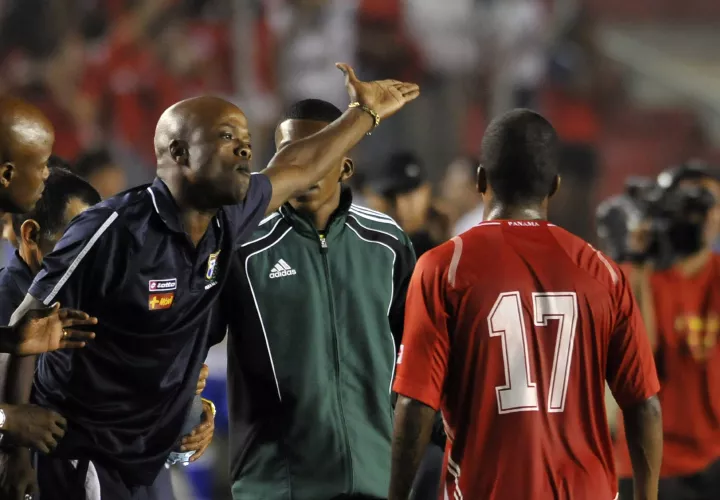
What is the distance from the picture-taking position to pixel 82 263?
3502mm

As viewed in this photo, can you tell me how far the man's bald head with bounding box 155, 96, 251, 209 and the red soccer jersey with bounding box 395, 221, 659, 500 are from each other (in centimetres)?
65

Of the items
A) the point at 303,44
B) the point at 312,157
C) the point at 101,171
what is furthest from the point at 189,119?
the point at 303,44

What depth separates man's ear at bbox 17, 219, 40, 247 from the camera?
13.8 feet

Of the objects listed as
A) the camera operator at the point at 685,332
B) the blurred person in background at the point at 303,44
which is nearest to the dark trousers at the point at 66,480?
the camera operator at the point at 685,332

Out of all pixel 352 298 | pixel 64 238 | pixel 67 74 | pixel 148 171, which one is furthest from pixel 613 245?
pixel 67 74

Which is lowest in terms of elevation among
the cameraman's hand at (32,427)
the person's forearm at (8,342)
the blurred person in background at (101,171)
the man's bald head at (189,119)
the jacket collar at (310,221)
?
the cameraman's hand at (32,427)

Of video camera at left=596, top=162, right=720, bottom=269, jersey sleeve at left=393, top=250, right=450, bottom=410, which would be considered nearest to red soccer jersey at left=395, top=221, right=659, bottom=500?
jersey sleeve at left=393, top=250, right=450, bottom=410

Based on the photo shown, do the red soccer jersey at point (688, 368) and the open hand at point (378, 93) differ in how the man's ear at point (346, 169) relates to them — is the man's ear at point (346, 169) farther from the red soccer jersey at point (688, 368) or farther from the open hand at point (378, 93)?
the red soccer jersey at point (688, 368)

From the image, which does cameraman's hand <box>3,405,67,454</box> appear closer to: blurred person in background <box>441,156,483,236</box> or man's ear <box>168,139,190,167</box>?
man's ear <box>168,139,190,167</box>

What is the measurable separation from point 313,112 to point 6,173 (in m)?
1.21

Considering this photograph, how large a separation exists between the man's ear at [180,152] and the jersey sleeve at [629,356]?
1.37 metres

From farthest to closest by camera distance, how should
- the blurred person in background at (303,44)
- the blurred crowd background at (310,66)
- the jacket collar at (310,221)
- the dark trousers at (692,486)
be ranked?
the blurred person in background at (303,44)
the blurred crowd background at (310,66)
the dark trousers at (692,486)
the jacket collar at (310,221)

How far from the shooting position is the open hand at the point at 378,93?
4.22 meters

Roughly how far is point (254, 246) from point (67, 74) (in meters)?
9.32
